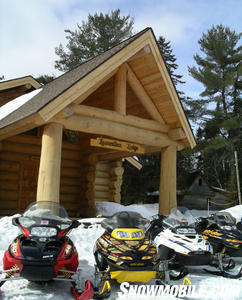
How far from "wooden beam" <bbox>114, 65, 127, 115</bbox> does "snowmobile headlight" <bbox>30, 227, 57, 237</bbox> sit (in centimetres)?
554

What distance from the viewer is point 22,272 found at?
14.0ft

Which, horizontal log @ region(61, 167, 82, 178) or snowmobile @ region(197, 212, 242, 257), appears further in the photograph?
horizontal log @ region(61, 167, 82, 178)

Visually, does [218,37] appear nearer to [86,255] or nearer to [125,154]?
[125,154]

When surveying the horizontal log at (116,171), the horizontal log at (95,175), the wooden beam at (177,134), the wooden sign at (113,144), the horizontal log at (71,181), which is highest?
the wooden beam at (177,134)

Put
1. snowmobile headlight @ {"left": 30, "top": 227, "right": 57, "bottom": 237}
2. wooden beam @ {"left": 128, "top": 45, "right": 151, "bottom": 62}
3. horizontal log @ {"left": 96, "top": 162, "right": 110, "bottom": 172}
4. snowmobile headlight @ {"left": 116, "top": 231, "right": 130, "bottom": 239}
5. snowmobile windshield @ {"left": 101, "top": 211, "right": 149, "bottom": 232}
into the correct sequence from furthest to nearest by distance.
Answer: horizontal log @ {"left": 96, "top": 162, "right": 110, "bottom": 172}
wooden beam @ {"left": 128, "top": 45, "right": 151, "bottom": 62}
snowmobile windshield @ {"left": 101, "top": 211, "right": 149, "bottom": 232}
snowmobile headlight @ {"left": 116, "top": 231, "right": 130, "bottom": 239}
snowmobile headlight @ {"left": 30, "top": 227, "right": 57, "bottom": 237}

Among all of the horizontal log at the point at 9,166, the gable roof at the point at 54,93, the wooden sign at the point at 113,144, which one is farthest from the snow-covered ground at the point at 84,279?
the horizontal log at the point at 9,166

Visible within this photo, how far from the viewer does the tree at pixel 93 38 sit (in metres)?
30.9

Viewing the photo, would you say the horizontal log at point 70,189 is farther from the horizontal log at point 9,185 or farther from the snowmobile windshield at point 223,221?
the snowmobile windshield at point 223,221

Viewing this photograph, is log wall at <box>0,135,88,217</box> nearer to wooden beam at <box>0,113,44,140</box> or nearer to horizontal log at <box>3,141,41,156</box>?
A: horizontal log at <box>3,141,41,156</box>

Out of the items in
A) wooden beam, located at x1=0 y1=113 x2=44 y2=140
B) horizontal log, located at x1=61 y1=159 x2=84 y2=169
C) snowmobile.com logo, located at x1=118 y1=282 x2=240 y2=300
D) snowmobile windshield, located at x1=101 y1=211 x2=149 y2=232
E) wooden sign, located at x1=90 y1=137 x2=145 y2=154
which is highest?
wooden beam, located at x1=0 y1=113 x2=44 y2=140

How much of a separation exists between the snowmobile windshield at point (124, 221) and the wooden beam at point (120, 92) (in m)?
4.75

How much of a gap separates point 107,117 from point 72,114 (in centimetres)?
117

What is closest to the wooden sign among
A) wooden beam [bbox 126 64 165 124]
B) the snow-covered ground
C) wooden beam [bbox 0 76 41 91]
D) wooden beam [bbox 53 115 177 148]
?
wooden beam [bbox 53 115 177 148]

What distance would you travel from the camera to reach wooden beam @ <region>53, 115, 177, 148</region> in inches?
337
